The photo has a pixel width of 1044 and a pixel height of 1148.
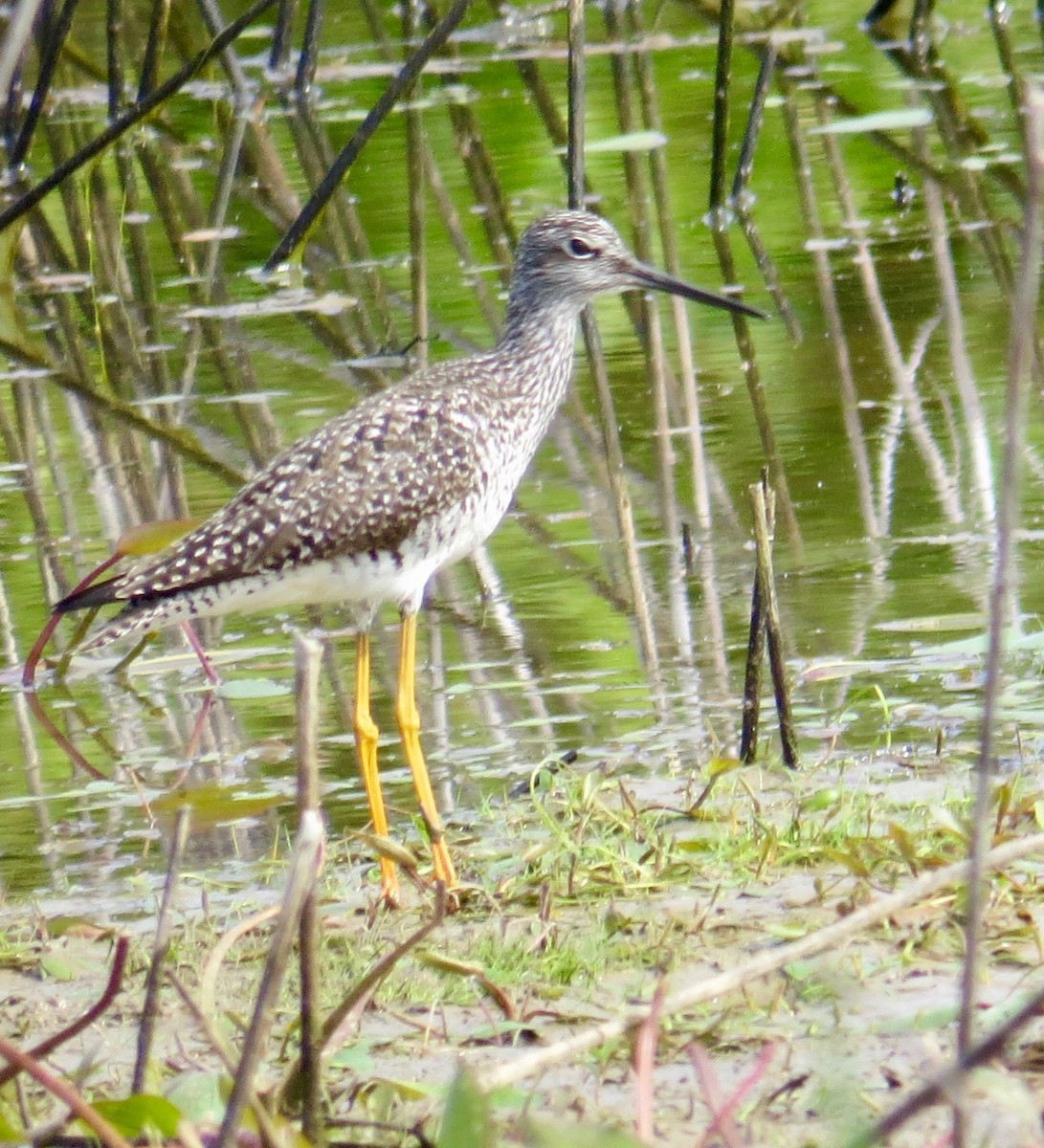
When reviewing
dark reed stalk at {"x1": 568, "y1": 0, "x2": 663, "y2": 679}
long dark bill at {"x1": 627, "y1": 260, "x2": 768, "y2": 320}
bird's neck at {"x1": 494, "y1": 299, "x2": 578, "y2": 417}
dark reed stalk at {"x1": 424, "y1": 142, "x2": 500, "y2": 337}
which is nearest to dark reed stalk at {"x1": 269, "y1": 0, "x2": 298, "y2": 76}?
dark reed stalk at {"x1": 424, "y1": 142, "x2": 500, "y2": 337}

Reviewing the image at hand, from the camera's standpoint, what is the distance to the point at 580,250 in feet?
21.1

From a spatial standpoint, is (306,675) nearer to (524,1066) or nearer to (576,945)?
(524,1066)

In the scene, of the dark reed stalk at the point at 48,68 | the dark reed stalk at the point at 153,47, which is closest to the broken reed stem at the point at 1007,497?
the dark reed stalk at the point at 48,68

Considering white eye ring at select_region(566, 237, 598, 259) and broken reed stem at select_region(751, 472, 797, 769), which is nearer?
broken reed stem at select_region(751, 472, 797, 769)

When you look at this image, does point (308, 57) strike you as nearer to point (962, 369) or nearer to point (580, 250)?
point (962, 369)

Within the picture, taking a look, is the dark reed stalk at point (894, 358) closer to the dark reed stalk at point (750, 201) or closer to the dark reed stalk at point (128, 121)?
the dark reed stalk at point (750, 201)

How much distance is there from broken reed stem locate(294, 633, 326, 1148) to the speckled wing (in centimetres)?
247

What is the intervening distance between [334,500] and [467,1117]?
→ 2.93 meters

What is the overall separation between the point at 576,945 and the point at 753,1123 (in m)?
0.97

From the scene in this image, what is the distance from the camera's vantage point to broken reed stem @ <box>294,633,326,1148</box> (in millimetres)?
2582

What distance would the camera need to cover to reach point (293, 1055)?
3.77 meters

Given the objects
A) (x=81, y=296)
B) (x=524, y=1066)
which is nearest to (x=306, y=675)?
(x=524, y=1066)

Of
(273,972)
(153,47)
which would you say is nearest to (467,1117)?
(273,972)

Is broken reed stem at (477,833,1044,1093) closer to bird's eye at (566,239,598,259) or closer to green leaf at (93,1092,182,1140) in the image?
green leaf at (93,1092,182,1140)
